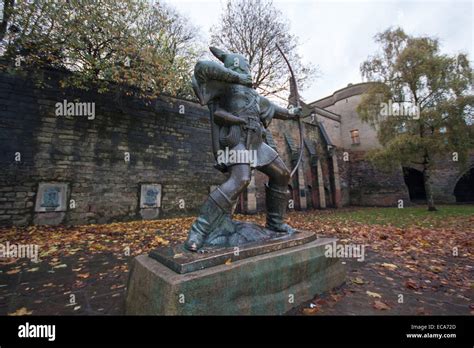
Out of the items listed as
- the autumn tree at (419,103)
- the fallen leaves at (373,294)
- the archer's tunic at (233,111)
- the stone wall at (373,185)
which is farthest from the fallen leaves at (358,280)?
the stone wall at (373,185)

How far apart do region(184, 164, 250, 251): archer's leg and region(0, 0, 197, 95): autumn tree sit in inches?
277

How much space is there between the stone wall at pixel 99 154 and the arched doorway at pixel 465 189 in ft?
71.3

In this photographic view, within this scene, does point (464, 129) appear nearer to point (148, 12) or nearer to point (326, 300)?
point (326, 300)

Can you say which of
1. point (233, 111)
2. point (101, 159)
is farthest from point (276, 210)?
point (101, 159)

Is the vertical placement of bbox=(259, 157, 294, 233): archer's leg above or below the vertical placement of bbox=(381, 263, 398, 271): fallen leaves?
above

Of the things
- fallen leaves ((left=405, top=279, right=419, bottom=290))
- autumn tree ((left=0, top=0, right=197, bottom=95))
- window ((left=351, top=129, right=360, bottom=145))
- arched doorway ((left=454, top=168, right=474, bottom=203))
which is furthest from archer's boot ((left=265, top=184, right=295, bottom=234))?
window ((left=351, top=129, right=360, bottom=145))

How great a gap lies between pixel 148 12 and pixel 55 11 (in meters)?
3.15

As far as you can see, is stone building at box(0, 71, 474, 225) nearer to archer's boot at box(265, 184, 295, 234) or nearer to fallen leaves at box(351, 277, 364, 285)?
archer's boot at box(265, 184, 295, 234)

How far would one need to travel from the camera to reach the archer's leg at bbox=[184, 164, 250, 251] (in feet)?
7.44

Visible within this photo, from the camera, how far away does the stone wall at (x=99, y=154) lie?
6.99 metres

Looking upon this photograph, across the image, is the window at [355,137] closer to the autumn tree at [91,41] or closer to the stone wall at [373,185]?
the stone wall at [373,185]
